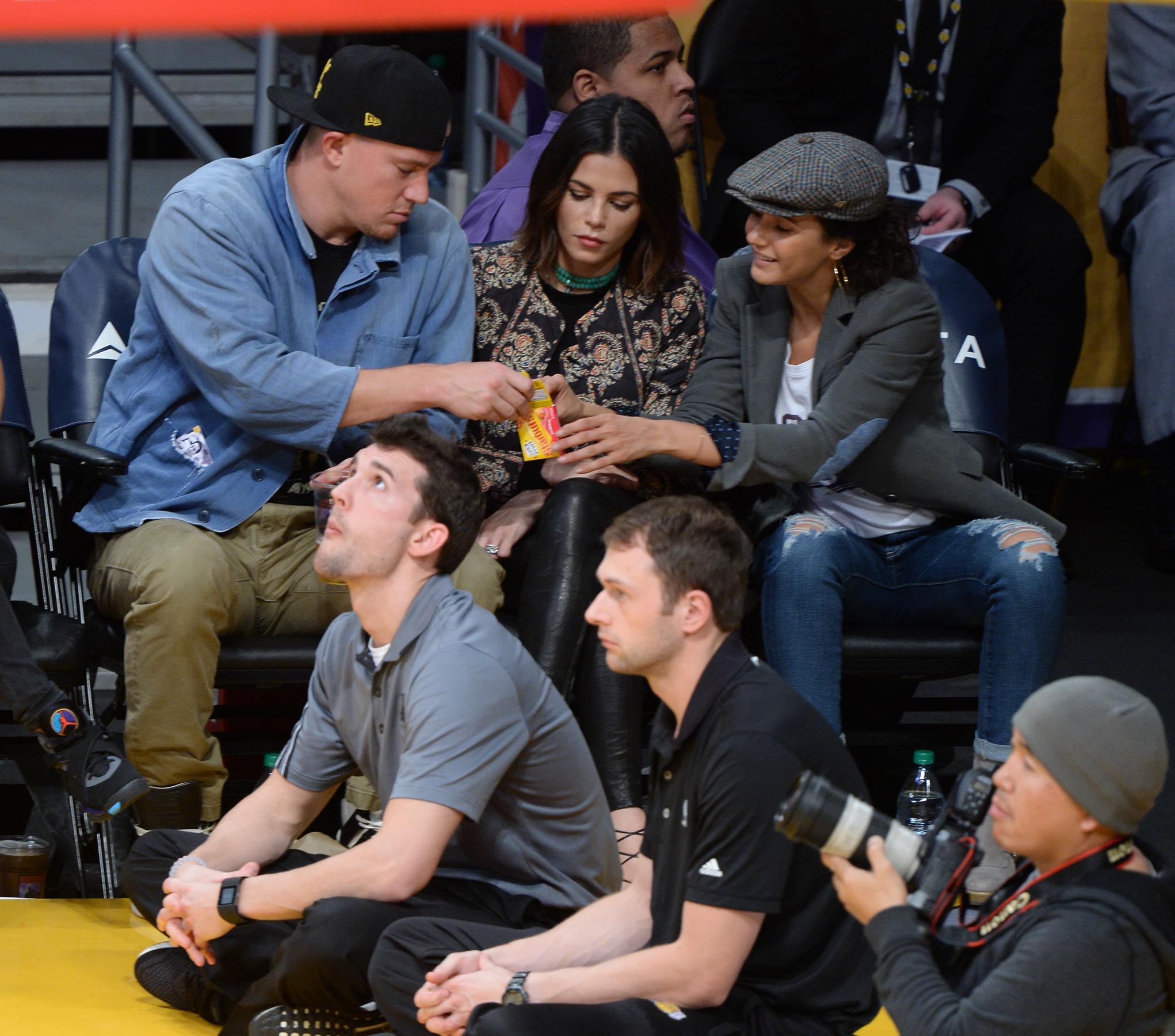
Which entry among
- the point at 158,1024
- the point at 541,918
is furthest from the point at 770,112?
the point at 158,1024

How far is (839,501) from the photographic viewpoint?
3.69 m

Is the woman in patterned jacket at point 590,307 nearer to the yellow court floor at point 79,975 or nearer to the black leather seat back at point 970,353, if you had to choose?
the black leather seat back at point 970,353

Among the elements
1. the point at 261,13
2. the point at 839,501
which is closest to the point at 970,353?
the point at 839,501

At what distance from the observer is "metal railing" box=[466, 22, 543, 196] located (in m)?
5.00

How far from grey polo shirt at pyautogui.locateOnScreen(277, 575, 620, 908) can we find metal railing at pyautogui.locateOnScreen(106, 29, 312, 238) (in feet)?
6.66

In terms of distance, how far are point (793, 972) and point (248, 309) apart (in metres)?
1.81

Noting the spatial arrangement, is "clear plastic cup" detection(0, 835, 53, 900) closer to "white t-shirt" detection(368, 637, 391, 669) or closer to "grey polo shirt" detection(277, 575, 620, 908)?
"grey polo shirt" detection(277, 575, 620, 908)

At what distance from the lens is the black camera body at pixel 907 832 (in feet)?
6.88

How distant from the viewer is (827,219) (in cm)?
359

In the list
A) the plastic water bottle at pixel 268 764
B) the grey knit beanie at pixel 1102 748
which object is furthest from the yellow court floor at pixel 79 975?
the grey knit beanie at pixel 1102 748

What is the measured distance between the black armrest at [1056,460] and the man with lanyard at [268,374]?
115cm

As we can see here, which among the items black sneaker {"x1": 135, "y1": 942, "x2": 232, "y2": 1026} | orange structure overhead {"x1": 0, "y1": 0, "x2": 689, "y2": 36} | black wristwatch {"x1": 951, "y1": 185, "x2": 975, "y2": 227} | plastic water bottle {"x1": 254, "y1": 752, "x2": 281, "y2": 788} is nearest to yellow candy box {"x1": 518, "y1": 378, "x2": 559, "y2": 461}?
plastic water bottle {"x1": 254, "y1": 752, "x2": 281, "y2": 788}

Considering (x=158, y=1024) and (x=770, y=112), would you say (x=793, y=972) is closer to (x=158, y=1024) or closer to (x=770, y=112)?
(x=158, y=1024)

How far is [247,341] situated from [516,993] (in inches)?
62.4
